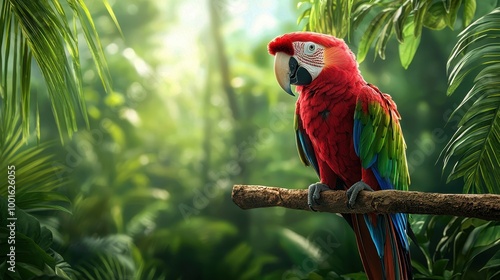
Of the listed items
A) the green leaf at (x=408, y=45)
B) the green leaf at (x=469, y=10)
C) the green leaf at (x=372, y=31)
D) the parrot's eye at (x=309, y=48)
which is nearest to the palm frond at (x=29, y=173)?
the parrot's eye at (x=309, y=48)

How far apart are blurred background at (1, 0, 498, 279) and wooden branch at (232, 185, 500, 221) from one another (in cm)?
80

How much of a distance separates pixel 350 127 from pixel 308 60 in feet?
0.76

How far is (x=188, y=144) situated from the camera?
262 centimetres

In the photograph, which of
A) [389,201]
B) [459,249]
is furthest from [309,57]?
[459,249]

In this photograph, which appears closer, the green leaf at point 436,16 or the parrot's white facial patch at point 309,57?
the parrot's white facial patch at point 309,57

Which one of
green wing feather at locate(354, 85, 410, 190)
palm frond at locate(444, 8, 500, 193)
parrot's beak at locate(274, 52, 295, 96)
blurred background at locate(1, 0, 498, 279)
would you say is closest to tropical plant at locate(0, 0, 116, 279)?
blurred background at locate(1, 0, 498, 279)

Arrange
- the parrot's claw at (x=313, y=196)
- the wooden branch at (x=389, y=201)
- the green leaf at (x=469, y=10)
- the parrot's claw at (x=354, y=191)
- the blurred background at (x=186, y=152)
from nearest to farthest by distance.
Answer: the wooden branch at (x=389, y=201) → the parrot's claw at (x=354, y=191) → the parrot's claw at (x=313, y=196) → the green leaf at (x=469, y=10) → the blurred background at (x=186, y=152)

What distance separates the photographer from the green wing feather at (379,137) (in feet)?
5.03

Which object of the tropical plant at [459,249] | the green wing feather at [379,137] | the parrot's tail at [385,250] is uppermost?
the green wing feather at [379,137]

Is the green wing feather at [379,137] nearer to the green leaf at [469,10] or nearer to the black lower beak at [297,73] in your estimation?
the black lower beak at [297,73]

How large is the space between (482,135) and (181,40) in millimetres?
1452

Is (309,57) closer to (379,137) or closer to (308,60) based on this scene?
(308,60)

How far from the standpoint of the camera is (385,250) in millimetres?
1584

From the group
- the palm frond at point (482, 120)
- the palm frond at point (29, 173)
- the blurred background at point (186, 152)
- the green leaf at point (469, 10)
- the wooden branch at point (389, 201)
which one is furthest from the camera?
the blurred background at point (186, 152)
